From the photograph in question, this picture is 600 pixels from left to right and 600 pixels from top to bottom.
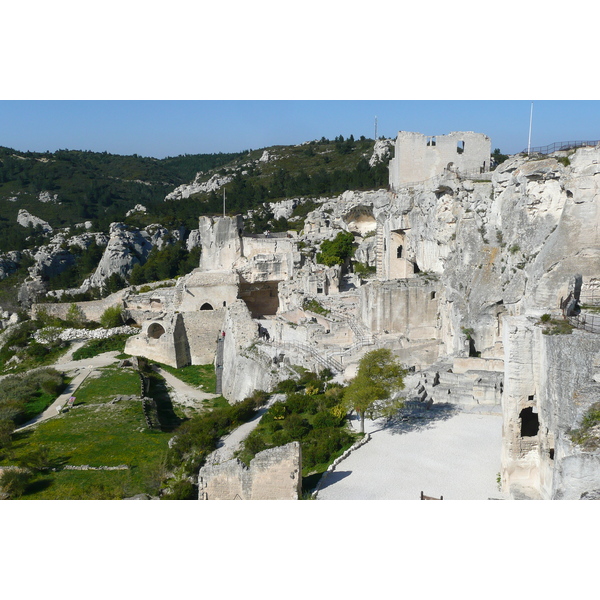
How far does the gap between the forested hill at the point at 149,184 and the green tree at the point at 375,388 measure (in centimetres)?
3988

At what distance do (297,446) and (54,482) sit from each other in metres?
8.03

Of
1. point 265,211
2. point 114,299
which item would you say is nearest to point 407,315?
point 114,299

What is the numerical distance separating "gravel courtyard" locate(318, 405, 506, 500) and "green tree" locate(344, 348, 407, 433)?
0.66 m

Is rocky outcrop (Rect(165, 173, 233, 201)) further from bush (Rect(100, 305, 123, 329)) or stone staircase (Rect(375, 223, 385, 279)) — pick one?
stone staircase (Rect(375, 223, 385, 279))

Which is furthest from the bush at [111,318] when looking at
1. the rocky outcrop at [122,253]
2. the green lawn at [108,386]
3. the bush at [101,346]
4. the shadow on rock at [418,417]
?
the shadow on rock at [418,417]

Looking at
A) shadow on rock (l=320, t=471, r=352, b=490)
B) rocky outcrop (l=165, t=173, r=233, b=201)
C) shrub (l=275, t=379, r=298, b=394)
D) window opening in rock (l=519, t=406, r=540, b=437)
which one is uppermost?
rocky outcrop (l=165, t=173, r=233, b=201)

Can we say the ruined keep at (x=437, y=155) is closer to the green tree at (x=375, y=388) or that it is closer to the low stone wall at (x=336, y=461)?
the green tree at (x=375, y=388)

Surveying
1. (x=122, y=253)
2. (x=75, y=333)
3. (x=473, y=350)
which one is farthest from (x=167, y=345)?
(x=122, y=253)

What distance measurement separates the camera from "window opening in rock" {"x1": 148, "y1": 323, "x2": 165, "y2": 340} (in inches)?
1265

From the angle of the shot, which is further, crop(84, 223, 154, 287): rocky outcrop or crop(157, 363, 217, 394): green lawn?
crop(84, 223, 154, 287): rocky outcrop

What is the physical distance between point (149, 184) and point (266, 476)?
332 feet

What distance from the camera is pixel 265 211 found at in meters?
61.2

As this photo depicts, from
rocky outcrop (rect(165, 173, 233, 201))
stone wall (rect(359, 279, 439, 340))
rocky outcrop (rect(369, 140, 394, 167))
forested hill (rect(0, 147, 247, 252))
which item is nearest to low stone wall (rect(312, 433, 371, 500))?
stone wall (rect(359, 279, 439, 340))

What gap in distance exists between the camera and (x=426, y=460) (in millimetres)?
13852
